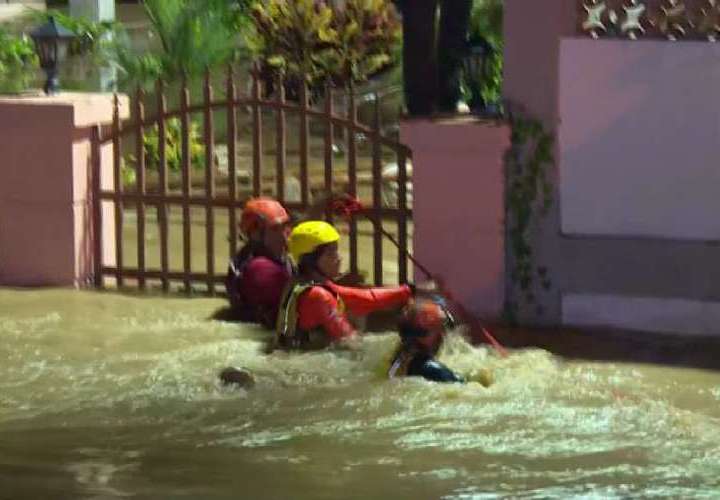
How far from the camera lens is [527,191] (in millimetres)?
8805

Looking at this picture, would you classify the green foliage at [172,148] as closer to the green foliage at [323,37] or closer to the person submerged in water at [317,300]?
the green foliage at [323,37]

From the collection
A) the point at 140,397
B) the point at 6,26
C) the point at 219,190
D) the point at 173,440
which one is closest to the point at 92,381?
the point at 140,397

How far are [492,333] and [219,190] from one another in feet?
15.7

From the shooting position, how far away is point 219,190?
13.1 meters

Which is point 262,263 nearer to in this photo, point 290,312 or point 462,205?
point 290,312

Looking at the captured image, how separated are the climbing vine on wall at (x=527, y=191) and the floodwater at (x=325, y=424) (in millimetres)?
747

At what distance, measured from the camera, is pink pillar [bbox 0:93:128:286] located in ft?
31.8

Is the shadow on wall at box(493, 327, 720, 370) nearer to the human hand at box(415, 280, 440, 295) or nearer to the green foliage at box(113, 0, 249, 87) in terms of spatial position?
the human hand at box(415, 280, 440, 295)

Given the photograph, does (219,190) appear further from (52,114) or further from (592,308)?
(592,308)

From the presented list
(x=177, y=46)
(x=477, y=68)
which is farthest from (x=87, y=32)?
(x=477, y=68)

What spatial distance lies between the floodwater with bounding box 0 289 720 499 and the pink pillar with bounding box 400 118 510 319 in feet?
2.39

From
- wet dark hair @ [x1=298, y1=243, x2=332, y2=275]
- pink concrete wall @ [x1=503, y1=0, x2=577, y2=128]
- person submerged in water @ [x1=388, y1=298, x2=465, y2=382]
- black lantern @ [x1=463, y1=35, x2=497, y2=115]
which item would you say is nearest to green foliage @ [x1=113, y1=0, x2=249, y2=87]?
black lantern @ [x1=463, y1=35, x2=497, y2=115]

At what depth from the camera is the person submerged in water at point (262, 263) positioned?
8.78m

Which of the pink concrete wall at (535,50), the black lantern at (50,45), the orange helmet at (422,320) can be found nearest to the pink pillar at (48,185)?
the black lantern at (50,45)
